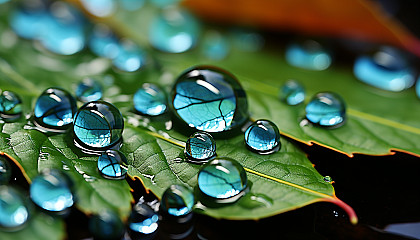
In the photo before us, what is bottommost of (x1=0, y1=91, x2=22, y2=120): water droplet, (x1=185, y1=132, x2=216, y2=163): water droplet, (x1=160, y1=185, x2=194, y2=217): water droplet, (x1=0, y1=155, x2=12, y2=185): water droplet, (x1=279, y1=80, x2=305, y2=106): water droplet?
(x1=0, y1=155, x2=12, y2=185): water droplet

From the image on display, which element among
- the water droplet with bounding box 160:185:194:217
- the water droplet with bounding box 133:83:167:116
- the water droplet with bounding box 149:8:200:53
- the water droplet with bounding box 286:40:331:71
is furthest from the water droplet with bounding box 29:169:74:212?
the water droplet with bounding box 286:40:331:71

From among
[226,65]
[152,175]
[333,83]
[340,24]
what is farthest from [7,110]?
[340,24]

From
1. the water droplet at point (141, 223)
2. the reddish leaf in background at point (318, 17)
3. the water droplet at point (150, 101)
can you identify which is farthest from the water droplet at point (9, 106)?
the reddish leaf in background at point (318, 17)

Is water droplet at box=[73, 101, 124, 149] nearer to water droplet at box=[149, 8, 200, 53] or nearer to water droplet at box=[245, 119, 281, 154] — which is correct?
water droplet at box=[245, 119, 281, 154]

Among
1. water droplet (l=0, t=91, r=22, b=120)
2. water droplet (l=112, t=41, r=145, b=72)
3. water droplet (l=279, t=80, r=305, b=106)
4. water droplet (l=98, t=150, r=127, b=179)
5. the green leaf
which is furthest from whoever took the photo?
water droplet (l=112, t=41, r=145, b=72)

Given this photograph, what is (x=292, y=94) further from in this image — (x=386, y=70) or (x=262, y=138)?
(x=386, y=70)

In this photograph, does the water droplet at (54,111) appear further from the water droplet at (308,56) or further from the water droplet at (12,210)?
the water droplet at (308,56)

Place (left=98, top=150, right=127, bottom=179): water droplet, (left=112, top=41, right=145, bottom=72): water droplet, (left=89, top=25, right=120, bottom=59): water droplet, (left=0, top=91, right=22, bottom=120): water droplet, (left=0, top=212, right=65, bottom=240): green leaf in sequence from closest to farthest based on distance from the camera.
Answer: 1. (left=0, top=212, right=65, bottom=240): green leaf
2. (left=98, top=150, right=127, bottom=179): water droplet
3. (left=0, top=91, right=22, bottom=120): water droplet
4. (left=112, top=41, right=145, bottom=72): water droplet
5. (left=89, top=25, right=120, bottom=59): water droplet
